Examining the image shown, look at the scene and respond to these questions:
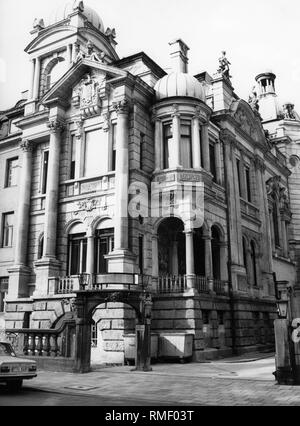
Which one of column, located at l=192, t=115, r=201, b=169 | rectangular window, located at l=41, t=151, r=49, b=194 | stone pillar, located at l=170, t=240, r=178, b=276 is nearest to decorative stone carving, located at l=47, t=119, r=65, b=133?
rectangular window, located at l=41, t=151, r=49, b=194

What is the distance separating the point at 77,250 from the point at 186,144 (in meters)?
8.63

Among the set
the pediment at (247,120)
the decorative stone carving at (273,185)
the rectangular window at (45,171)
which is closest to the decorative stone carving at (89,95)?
the rectangular window at (45,171)

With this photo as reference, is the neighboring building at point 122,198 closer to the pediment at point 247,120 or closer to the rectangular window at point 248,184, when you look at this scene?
the pediment at point 247,120

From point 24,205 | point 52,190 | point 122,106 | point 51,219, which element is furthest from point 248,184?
point 24,205

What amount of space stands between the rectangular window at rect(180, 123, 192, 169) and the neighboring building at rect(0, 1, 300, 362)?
0.06 m

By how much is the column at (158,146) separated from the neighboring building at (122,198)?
6 centimetres

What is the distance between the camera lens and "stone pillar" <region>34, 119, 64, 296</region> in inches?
972

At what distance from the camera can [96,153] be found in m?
26.1

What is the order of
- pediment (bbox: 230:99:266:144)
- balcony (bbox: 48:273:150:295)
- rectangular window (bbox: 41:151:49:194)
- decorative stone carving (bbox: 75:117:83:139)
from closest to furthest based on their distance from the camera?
balcony (bbox: 48:273:150:295) < decorative stone carving (bbox: 75:117:83:139) < rectangular window (bbox: 41:151:49:194) < pediment (bbox: 230:99:266:144)

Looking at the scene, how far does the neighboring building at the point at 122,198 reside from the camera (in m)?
23.3

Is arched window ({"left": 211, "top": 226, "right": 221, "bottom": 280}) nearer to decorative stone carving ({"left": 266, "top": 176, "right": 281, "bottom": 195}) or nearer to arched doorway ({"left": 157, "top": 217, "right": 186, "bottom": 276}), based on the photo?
arched doorway ({"left": 157, "top": 217, "right": 186, "bottom": 276})

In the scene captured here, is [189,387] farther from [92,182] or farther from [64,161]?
[64,161]

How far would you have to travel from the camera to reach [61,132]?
90.4ft
